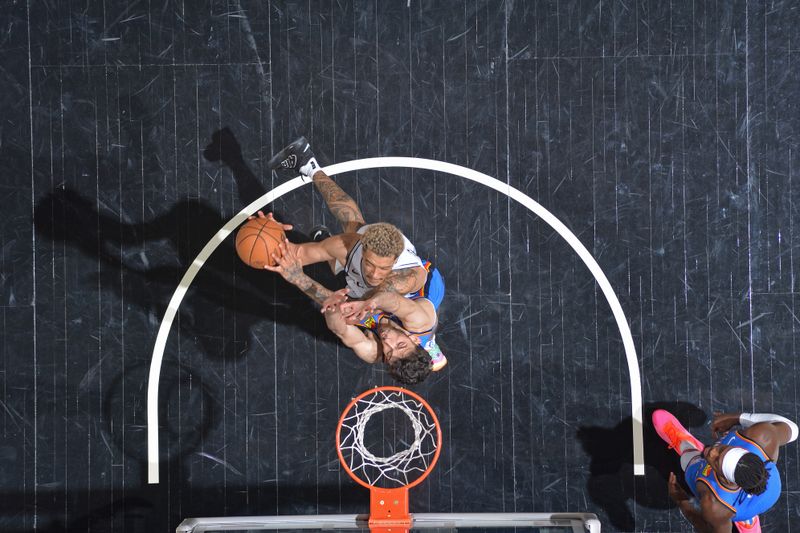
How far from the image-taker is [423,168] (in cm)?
648

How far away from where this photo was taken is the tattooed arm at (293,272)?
5195 mm

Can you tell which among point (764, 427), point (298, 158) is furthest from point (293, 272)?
point (764, 427)

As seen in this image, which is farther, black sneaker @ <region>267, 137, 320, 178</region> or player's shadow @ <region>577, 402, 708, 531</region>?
player's shadow @ <region>577, 402, 708, 531</region>

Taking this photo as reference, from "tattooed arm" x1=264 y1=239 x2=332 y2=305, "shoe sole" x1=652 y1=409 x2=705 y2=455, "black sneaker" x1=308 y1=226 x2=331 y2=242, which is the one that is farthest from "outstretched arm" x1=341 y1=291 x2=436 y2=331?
"shoe sole" x1=652 y1=409 x2=705 y2=455

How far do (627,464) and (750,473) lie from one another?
121 centimetres

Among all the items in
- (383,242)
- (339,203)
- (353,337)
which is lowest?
(353,337)

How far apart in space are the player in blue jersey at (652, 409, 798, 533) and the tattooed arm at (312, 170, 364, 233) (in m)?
3.27

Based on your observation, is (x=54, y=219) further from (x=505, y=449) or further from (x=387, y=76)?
(x=505, y=449)

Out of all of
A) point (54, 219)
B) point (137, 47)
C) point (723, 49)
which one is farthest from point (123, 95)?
point (723, 49)

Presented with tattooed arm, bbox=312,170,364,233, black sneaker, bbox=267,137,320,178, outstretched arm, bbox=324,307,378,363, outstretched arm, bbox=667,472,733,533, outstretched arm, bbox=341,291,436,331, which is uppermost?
black sneaker, bbox=267,137,320,178

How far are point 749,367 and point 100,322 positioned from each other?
567 centimetres

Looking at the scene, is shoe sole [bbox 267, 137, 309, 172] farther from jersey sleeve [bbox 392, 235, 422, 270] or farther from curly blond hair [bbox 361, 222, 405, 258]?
curly blond hair [bbox 361, 222, 405, 258]

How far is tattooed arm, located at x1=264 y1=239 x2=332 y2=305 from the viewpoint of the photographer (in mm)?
5195

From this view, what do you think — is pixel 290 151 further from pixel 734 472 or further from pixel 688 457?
pixel 734 472
